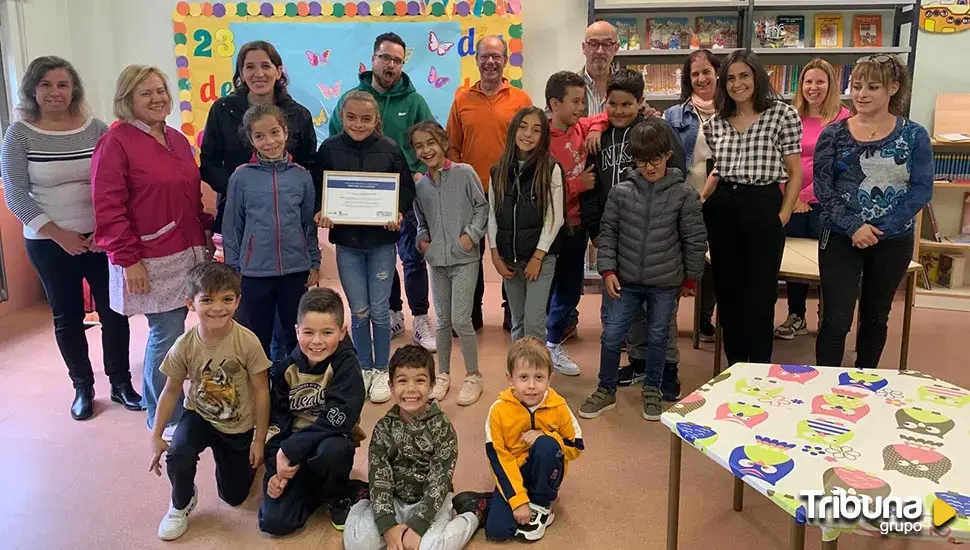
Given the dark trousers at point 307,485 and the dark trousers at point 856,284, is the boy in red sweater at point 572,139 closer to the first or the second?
the dark trousers at point 856,284

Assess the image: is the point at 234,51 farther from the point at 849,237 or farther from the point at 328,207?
the point at 849,237

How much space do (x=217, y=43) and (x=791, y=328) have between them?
457 centimetres

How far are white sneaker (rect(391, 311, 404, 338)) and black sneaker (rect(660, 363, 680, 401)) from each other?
174cm

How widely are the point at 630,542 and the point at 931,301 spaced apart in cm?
390

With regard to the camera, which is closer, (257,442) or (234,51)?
(257,442)

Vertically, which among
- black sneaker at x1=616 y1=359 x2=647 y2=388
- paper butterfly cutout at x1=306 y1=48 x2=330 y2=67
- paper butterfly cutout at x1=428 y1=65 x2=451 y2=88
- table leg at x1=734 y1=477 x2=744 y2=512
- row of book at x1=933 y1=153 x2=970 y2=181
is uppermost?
paper butterfly cutout at x1=306 y1=48 x2=330 y2=67

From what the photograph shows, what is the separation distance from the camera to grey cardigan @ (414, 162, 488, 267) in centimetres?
328

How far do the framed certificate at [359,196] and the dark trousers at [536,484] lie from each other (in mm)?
1325

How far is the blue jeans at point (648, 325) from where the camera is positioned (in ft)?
10.2

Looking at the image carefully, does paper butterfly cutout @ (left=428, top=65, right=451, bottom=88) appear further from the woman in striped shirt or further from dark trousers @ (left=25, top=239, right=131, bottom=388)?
dark trousers @ (left=25, top=239, right=131, bottom=388)

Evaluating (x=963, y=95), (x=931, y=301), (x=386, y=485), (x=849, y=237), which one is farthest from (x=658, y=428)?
(x=963, y=95)

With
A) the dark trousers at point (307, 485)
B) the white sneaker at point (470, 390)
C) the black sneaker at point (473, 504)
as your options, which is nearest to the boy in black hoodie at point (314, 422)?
the dark trousers at point (307, 485)

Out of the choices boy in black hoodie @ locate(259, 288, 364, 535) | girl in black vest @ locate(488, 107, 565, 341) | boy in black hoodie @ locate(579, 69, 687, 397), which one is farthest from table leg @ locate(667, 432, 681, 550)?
girl in black vest @ locate(488, 107, 565, 341)

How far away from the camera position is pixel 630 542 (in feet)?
7.47
